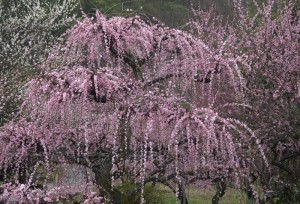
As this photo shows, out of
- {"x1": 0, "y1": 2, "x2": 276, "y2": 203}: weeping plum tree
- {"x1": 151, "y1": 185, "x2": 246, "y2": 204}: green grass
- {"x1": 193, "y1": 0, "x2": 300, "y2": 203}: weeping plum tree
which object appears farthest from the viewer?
{"x1": 151, "y1": 185, "x2": 246, "y2": 204}: green grass

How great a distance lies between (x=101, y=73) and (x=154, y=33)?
0.81 metres

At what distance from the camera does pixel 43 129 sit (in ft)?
18.3

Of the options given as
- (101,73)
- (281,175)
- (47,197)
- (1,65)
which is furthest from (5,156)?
(1,65)

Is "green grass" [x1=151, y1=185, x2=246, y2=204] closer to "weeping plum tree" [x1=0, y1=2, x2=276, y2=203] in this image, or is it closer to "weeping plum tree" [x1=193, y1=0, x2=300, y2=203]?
"weeping plum tree" [x1=193, y1=0, x2=300, y2=203]

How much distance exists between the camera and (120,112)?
5.06 m

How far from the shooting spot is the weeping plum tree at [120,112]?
491 centimetres

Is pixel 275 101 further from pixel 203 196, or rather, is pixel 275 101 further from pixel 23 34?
pixel 23 34

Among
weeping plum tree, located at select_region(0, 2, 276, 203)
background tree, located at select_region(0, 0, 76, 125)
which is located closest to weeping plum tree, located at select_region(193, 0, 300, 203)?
weeping plum tree, located at select_region(0, 2, 276, 203)

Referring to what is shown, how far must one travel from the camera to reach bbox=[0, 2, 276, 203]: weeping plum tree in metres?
4.91

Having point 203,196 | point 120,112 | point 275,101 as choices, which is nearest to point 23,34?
point 203,196

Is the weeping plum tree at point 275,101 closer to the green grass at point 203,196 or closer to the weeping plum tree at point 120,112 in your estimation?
the weeping plum tree at point 120,112

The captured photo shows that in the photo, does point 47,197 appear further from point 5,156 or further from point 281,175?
point 281,175

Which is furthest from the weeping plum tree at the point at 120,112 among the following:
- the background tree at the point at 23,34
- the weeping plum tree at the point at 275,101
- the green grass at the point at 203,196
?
the green grass at the point at 203,196

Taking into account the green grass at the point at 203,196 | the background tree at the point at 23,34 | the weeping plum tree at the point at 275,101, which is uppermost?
the background tree at the point at 23,34
